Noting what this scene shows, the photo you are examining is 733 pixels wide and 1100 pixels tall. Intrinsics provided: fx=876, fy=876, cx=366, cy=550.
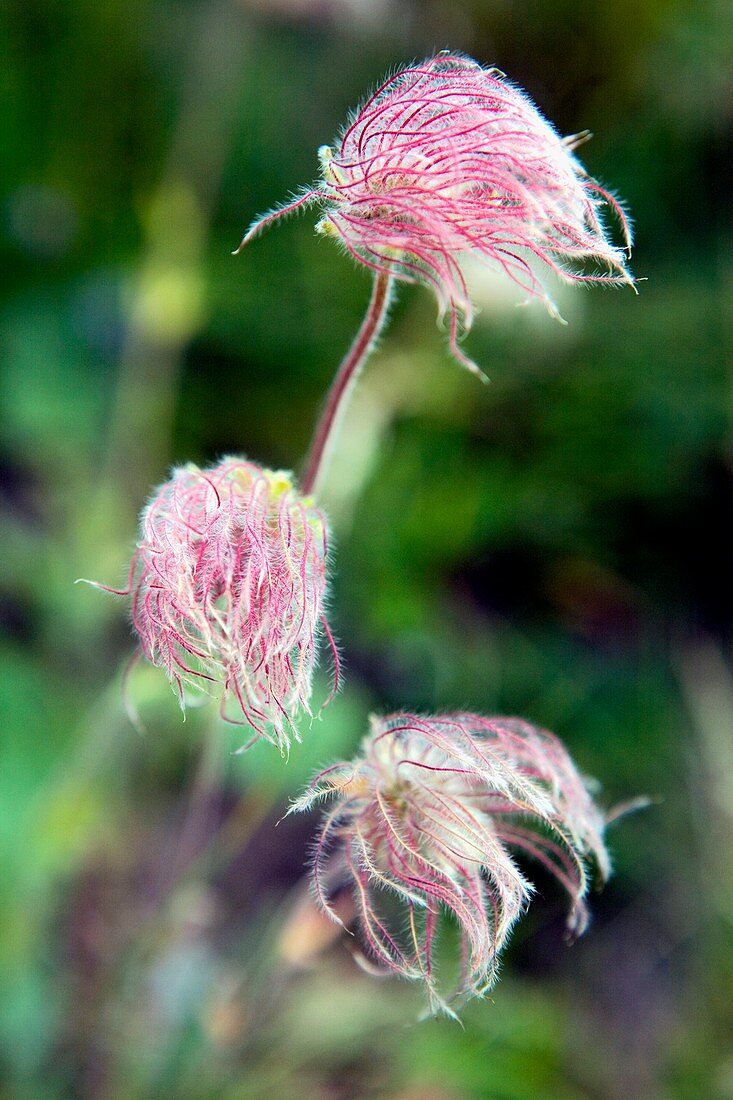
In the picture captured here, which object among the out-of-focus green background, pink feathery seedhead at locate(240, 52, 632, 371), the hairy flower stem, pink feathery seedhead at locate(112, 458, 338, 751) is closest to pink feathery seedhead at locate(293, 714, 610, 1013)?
pink feathery seedhead at locate(112, 458, 338, 751)

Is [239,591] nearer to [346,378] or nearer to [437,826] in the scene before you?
[346,378]

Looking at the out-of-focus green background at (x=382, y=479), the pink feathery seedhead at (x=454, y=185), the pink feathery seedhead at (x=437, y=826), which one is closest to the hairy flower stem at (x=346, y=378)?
the pink feathery seedhead at (x=454, y=185)

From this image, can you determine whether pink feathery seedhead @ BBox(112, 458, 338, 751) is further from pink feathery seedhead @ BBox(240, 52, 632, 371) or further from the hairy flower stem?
pink feathery seedhead @ BBox(240, 52, 632, 371)

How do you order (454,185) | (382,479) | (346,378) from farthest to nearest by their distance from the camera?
(382,479) < (346,378) < (454,185)

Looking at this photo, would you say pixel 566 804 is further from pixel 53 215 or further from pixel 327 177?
pixel 53 215

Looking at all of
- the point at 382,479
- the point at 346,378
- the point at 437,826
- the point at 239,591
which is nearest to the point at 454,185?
the point at 346,378

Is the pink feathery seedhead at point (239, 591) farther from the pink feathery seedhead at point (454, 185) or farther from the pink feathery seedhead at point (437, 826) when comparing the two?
the pink feathery seedhead at point (454, 185)
